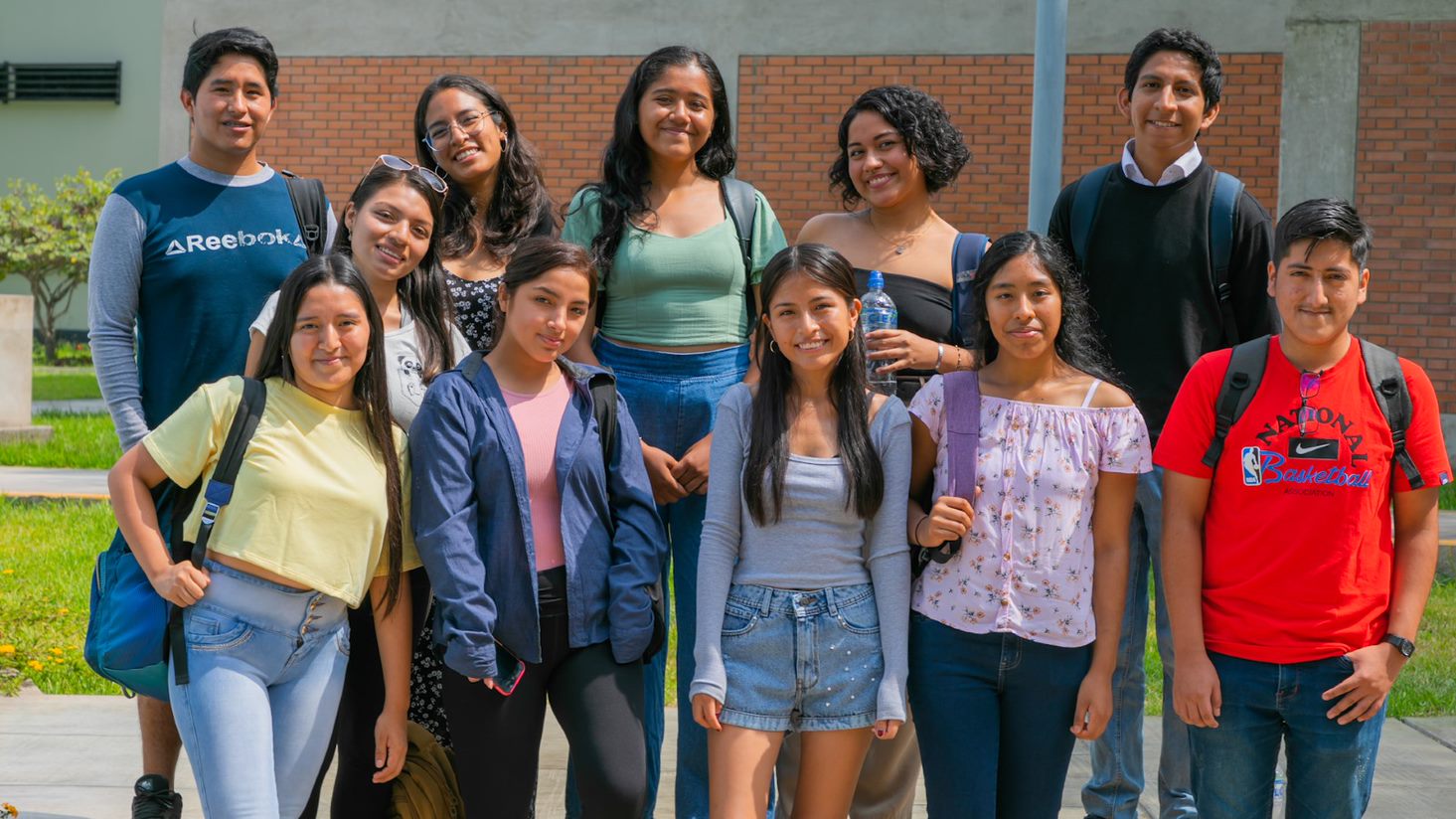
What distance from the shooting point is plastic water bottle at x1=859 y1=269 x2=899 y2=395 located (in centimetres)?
365

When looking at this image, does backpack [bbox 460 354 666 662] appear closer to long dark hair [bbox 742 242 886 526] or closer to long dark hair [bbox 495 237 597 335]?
long dark hair [bbox 495 237 597 335]

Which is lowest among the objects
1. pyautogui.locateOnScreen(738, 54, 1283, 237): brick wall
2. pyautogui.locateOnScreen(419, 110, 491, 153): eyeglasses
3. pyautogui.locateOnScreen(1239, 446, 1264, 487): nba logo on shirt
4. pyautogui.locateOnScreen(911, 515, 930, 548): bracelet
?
pyautogui.locateOnScreen(911, 515, 930, 548): bracelet

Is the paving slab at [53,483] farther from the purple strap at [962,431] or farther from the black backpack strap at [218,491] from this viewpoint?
the purple strap at [962,431]

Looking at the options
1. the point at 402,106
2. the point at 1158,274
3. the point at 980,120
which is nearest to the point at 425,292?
the point at 1158,274

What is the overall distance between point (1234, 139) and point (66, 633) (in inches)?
435

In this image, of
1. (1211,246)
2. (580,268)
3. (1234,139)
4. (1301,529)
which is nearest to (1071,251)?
(1211,246)

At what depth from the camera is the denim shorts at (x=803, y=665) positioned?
10.4 feet

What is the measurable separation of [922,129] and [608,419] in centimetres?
132

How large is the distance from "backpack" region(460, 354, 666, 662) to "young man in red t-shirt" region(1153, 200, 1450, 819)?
1.27m

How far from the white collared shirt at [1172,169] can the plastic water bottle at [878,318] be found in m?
0.88

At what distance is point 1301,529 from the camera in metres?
3.09

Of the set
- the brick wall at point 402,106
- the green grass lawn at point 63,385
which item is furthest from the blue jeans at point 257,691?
the green grass lawn at point 63,385

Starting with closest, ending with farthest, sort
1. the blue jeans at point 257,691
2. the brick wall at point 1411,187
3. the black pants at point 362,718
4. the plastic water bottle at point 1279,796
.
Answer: the blue jeans at point 257,691 < the black pants at point 362,718 < the plastic water bottle at point 1279,796 < the brick wall at point 1411,187

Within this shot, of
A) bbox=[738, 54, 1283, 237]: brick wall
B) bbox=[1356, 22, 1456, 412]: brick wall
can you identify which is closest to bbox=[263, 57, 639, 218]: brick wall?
bbox=[738, 54, 1283, 237]: brick wall
